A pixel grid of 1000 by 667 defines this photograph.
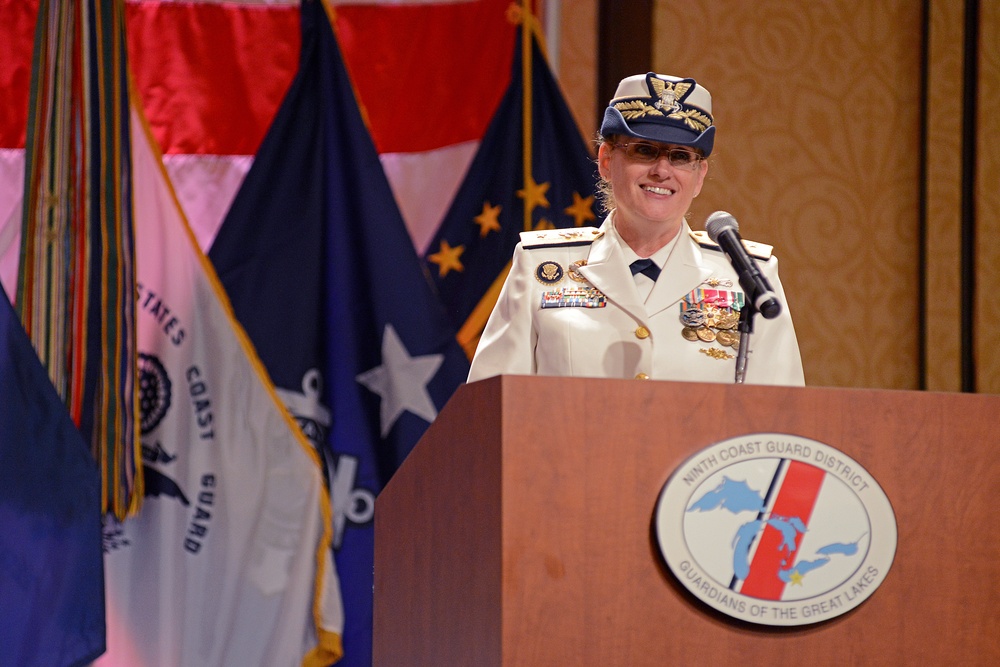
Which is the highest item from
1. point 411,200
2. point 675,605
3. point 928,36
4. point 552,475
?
point 928,36

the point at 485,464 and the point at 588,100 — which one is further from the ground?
the point at 588,100

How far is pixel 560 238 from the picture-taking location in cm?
205

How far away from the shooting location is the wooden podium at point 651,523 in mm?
1164

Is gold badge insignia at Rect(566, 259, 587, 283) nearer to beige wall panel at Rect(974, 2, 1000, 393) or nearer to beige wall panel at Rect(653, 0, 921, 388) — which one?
beige wall panel at Rect(653, 0, 921, 388)

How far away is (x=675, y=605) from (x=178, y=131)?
265cm

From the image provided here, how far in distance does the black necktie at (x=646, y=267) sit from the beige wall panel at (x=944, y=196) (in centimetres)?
185

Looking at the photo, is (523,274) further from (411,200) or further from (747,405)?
(411,200)

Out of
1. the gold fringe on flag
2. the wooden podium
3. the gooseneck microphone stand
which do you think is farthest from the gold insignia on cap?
the gold fringe on flag

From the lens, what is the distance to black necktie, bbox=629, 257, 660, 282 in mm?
2008

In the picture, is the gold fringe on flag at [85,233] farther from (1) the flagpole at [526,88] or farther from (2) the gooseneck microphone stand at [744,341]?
(2) the gooseneck microphone stand at [744,341]

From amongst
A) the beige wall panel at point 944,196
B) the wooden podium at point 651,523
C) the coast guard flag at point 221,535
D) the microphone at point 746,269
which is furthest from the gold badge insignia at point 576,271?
the beige wall panel at point 944,196

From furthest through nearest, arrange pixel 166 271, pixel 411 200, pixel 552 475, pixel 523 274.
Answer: pixel 411 200, pixel 166 271, pixel 523 274, pixel 552 475

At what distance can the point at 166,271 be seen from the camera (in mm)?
3256

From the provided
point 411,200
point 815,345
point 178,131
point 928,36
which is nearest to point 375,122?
point 411,200
